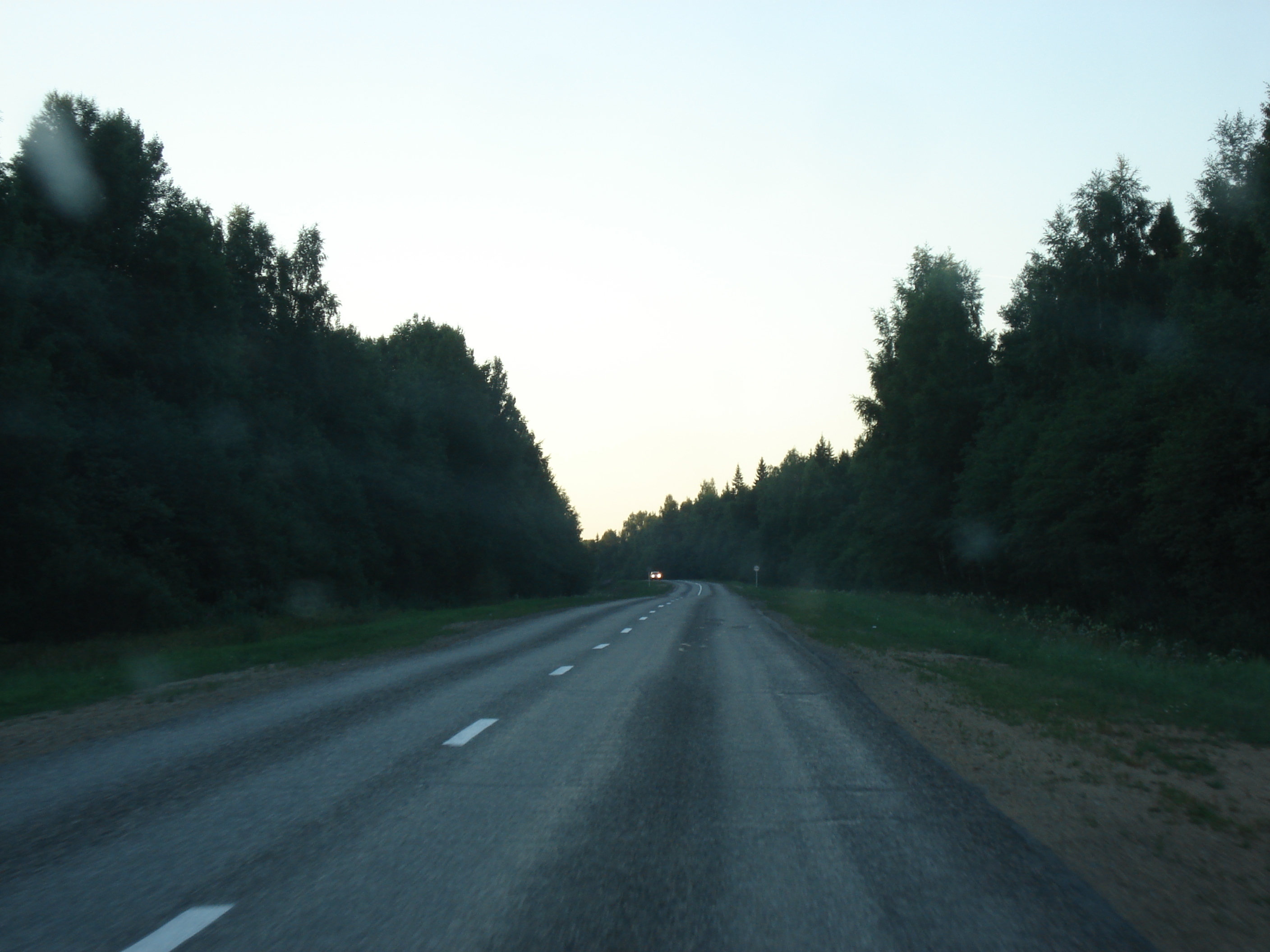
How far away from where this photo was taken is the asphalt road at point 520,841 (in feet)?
13.4

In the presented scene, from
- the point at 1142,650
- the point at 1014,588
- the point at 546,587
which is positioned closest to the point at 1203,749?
the point at 1142,650

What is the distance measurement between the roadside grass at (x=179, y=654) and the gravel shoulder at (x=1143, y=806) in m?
10.1

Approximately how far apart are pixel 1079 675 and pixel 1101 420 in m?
24.0

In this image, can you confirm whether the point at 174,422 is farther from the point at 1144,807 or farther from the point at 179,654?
the point at 1144,807

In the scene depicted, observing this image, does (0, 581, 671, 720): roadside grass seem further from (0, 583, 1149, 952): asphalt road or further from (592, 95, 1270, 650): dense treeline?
(592, 95, 1270, 650): dense treeline

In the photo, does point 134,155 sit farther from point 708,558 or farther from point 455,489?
point 708,558

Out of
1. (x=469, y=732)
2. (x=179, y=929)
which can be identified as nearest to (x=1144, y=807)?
(x=469, y=732)

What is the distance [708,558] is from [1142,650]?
530 ft

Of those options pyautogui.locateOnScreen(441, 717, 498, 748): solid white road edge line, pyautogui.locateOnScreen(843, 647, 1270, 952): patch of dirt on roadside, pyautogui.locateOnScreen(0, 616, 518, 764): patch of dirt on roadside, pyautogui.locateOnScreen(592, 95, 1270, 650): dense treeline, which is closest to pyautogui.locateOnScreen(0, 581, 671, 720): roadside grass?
pyautogui.locateOnScreen(0, 616, 518, 764): patch of dirt on roadside

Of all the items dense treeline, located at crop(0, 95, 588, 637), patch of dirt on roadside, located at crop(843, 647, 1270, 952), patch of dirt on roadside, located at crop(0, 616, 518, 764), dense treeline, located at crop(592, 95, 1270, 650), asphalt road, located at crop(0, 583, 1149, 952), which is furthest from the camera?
dense treeline, located at crop(592, 95, 1270, 650)

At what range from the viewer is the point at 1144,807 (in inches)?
258

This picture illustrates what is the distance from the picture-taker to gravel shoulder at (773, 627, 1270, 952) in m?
4.49

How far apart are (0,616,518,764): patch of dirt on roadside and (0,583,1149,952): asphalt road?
582 mm

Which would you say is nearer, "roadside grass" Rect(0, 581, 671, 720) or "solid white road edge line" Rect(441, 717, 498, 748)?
"solid white road edge line" Rect(441, 717, 498, 748)
